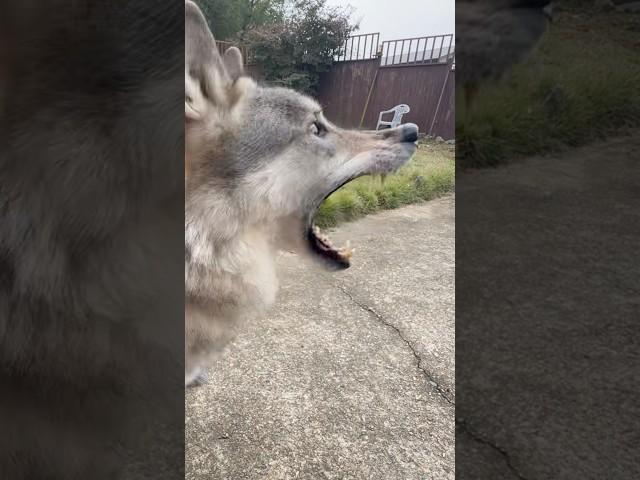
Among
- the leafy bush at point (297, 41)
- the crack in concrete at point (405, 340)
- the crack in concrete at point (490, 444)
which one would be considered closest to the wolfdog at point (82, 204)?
the leafy bush at point (297, 41)

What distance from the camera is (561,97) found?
8.06 feet

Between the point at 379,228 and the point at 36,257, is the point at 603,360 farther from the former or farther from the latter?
the point at 36,257

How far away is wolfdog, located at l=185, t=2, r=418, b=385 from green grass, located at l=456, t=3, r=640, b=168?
9.9 inches

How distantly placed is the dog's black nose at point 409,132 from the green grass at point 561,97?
101 millimetres

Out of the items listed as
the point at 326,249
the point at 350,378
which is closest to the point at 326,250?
the point at 326,249

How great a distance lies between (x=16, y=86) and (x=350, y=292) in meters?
1.05

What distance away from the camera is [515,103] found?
1.20 m

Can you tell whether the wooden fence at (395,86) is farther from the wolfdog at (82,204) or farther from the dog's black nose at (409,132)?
the wolfdog at (82,204)

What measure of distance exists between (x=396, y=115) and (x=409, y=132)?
60 mm

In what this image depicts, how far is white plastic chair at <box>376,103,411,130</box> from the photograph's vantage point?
34.1 inches

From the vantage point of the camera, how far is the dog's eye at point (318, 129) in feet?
2.70

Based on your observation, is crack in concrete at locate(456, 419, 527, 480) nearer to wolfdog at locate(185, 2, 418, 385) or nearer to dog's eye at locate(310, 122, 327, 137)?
wolfdog at locate(185, 2, 418, 385)

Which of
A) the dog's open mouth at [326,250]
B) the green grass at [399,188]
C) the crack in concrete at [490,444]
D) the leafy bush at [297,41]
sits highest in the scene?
the leafy bush at [297,41]

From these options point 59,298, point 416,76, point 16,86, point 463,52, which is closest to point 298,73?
point 416,76
